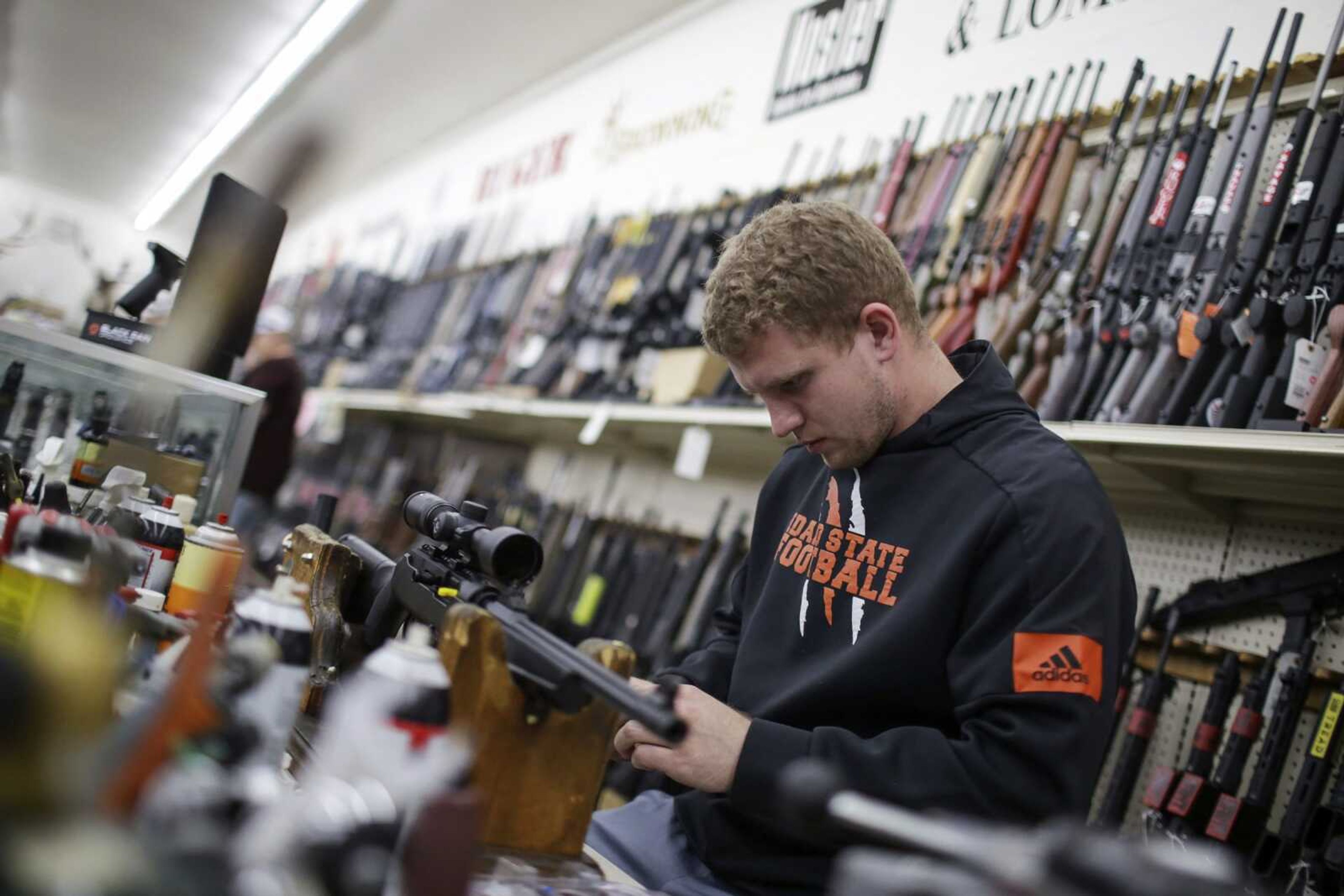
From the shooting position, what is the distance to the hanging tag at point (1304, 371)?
1.87 metres

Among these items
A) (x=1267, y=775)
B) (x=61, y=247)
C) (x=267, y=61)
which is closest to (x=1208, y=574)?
(x=1267, y=775)

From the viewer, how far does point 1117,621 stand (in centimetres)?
130

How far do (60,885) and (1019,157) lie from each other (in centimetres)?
274

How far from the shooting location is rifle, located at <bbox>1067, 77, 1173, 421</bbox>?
2.24 metres

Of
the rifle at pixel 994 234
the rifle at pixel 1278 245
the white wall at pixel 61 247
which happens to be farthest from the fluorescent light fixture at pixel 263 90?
the rifle at pixel 1278 245

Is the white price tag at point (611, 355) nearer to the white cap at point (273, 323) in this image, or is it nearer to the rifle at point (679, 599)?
the rifle at point (679, 599)

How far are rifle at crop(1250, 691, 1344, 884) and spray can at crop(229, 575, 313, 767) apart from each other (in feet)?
5.51

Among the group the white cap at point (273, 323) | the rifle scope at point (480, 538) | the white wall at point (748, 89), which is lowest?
the rifle scope at point (480, 538)

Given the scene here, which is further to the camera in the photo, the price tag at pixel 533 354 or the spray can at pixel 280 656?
the price tag at pixel 533 354

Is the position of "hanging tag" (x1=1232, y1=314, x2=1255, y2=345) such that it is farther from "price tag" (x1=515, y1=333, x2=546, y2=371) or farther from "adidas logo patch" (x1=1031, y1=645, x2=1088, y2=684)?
"price tag" (x1=515, y1=333, x2=546, y2=371)

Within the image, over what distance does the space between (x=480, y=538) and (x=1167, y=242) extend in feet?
5.65

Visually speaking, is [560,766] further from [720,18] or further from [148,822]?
[720,18]

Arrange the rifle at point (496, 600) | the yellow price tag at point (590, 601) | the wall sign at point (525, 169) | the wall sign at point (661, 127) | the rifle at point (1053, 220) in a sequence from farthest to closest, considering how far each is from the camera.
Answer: the wall sign at point (525, 169) → the wall sign at point (661, 127) → the yellow price tag at point (590, 601) → the rifle at point (1053, 220) → the rifle at point (496, 600)

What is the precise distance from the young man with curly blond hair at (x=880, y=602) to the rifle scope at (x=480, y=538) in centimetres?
26
